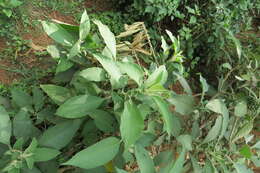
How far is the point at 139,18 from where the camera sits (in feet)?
8.07

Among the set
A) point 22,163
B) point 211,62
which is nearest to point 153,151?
point 22,163

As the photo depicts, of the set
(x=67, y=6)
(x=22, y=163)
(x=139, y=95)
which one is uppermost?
(x=67, y=6)

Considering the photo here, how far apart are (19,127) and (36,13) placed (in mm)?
1020

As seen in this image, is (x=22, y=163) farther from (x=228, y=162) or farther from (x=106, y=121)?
(x=228, y=162)

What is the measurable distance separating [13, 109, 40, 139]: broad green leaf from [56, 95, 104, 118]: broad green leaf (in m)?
0.27

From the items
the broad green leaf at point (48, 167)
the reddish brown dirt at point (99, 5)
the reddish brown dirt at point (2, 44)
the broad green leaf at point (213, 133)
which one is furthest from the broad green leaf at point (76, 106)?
the reddish brown dirt at point (99, 5)

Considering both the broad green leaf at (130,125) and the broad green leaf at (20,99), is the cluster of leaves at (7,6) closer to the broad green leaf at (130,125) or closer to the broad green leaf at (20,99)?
the broad green leaf at (20,99)

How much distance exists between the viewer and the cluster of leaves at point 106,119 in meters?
1.20

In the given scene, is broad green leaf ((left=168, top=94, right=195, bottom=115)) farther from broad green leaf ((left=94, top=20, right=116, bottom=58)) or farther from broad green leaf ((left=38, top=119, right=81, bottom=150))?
broad green leaf ((left=38, top=119, right=81, bottom=150))

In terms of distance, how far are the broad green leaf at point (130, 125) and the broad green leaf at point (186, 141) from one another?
368 mm

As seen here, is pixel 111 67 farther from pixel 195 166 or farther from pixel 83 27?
pixel 195 166

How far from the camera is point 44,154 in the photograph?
1300mm

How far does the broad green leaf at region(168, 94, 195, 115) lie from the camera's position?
149 centimetres

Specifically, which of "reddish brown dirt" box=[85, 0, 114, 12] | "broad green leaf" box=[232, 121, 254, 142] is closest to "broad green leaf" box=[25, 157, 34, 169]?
"broad green leaf" box=[232, 121, 254, 142]
